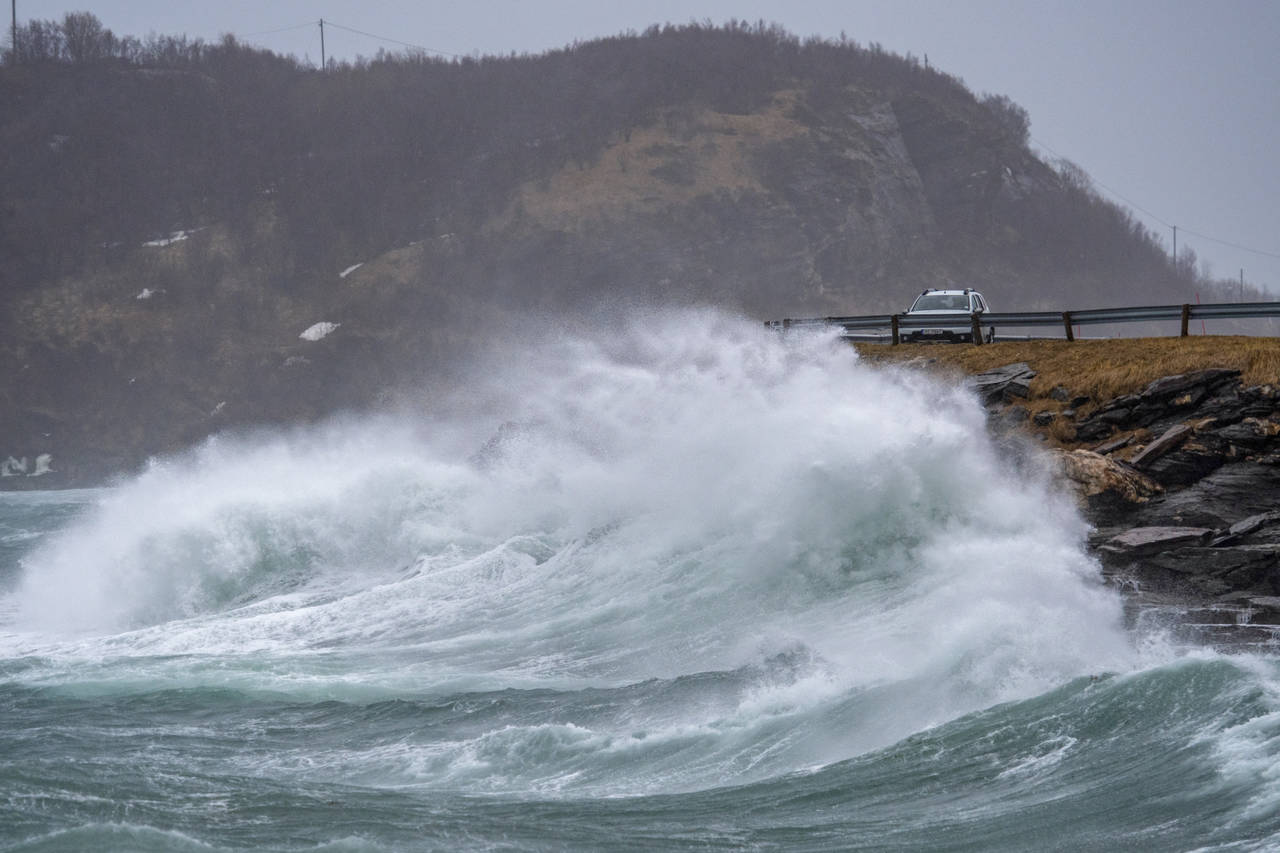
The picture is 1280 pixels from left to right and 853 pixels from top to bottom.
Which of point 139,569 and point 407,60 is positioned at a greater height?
point 407,60

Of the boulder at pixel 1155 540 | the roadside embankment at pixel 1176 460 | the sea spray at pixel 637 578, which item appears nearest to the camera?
the sea spray at pixel 637 578

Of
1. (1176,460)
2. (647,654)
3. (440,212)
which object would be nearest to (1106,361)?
(1176,460)

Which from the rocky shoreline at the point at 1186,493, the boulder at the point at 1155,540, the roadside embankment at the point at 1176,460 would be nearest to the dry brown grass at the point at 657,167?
the roadside embankment at the point at 1176,460

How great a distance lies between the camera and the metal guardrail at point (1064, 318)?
68.0ft

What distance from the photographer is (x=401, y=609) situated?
18156 mm

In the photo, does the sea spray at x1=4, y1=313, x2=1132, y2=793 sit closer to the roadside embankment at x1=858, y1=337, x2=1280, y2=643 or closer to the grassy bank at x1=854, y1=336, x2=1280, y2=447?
the roadside embankment at x1=858, y1=337, x2=1280, y2=643

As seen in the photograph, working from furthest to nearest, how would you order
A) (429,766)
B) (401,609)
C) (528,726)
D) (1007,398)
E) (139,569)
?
(139,569)
(1007,398)
(401,609)
(528,726)
(429,766)

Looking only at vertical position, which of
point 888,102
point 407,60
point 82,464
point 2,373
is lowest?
point 82,464

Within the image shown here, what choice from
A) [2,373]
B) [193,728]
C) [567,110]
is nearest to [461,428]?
[2,373]

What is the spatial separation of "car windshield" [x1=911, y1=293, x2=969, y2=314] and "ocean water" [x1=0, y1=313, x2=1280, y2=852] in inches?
186

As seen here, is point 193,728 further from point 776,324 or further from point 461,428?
point 461,428

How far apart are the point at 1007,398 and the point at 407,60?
116712mm

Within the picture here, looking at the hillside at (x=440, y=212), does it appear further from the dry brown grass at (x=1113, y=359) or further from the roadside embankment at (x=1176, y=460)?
the roadside embankment at (x=1176, y=460)

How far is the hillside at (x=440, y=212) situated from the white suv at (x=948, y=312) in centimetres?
5698
